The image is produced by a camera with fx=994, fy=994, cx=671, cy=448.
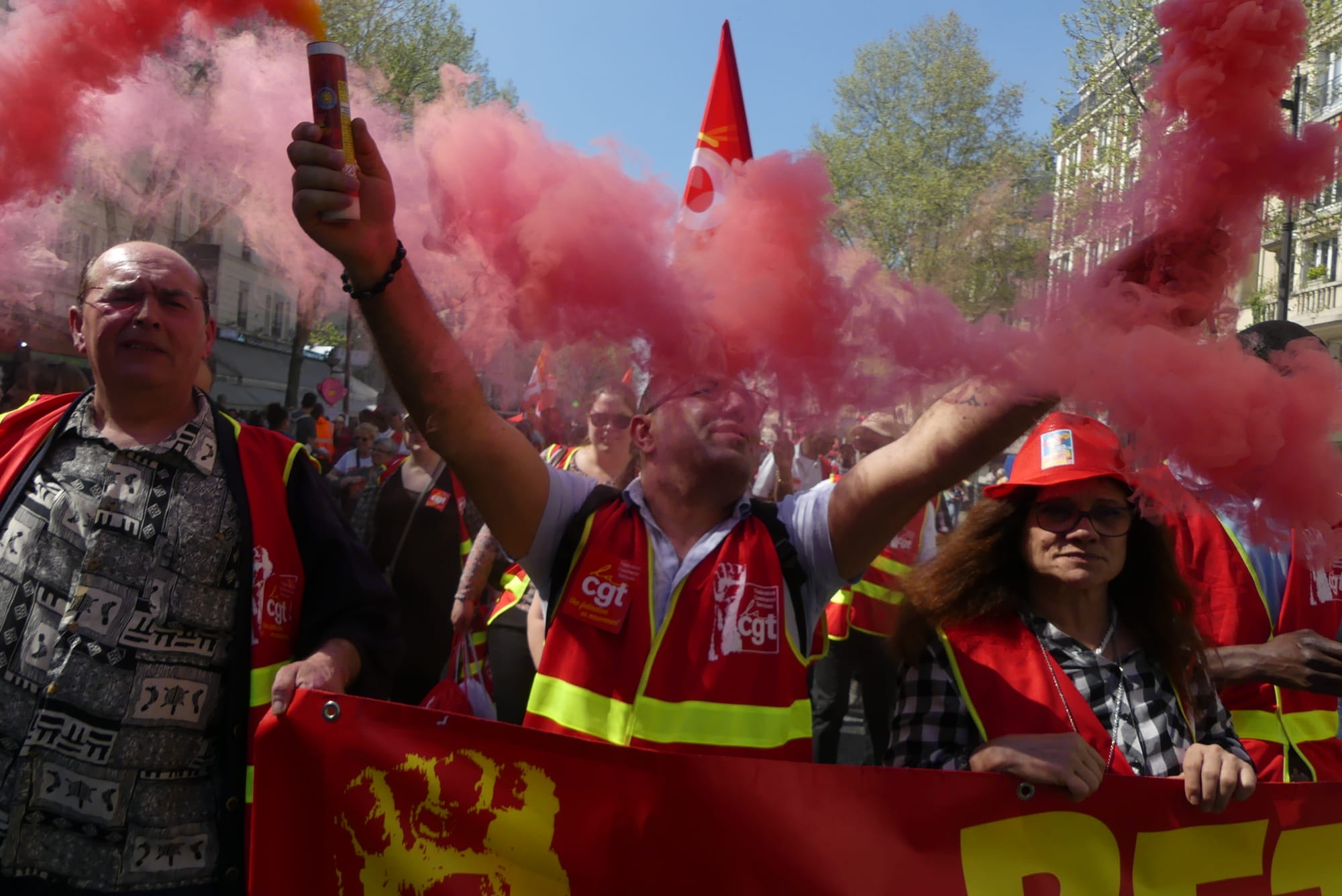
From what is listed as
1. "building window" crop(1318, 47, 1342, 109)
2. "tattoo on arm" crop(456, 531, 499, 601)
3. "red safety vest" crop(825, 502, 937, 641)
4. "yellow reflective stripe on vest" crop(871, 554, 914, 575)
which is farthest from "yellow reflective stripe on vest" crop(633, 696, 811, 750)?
"yellow reflective stripe on vest" crop(871, 554, 914, 575)

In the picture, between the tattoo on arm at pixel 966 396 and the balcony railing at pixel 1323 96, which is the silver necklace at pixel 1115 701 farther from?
the balcony railing at pixel 1323 96

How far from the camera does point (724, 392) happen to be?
201 cm

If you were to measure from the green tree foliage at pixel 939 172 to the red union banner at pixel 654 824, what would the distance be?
988 millimetres

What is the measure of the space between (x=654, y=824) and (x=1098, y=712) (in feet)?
3.29

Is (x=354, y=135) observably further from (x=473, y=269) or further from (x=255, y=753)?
(x=255, y=753)

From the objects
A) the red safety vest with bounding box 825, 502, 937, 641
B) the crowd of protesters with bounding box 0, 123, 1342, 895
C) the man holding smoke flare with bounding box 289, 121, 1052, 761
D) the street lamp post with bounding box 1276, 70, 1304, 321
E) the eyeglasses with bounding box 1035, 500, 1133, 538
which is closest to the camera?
the street lamp post with bounding box 1276, 70, 1304, 321

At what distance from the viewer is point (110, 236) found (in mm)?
2453

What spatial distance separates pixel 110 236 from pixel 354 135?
1103mm

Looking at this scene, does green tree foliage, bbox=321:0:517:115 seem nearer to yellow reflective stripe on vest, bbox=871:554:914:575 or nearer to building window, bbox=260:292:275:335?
building window, bbox=260:292:275:335

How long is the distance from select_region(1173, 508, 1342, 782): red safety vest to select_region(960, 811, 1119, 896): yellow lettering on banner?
784 mm

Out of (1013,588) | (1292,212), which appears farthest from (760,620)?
(1292,212)

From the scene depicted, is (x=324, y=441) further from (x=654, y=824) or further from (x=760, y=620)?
(x=654, y=824)

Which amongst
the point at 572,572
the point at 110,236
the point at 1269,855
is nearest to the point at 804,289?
the point at 572,572

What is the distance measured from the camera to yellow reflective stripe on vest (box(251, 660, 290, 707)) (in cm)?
205
